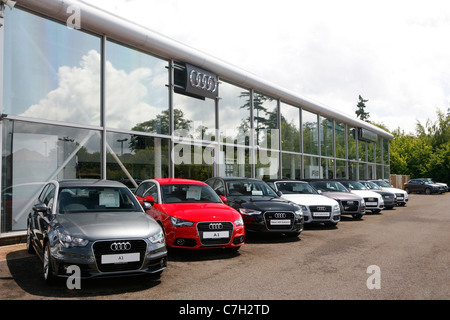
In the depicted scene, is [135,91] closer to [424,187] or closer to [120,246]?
[120,246]

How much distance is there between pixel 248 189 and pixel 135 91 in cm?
546

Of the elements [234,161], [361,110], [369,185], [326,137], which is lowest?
[369,185]

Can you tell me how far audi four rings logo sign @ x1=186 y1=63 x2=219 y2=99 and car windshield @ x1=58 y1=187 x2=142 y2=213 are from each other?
8.75 metres

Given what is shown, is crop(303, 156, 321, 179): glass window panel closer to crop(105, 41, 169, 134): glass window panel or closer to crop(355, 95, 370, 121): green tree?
crop(105, 41, 169, 134): glass window panel

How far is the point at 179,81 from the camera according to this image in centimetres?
1482

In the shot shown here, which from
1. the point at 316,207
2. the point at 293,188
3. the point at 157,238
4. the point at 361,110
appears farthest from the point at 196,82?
the point at 361,110

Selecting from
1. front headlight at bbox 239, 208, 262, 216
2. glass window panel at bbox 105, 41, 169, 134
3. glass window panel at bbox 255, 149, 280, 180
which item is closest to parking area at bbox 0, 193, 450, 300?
front headlight at bbox 239, 208, 262, 216

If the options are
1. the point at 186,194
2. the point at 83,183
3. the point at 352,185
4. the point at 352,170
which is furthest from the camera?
the point at 352,170

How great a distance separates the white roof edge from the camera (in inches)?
Result: 412

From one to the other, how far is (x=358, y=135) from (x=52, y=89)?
27.0 metres

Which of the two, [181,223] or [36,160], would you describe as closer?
[181,223]

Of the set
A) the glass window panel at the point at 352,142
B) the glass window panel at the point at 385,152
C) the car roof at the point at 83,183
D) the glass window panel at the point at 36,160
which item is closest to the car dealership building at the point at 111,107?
the glass window panel at the point at 36,160

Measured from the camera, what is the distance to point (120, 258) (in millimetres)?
5129
